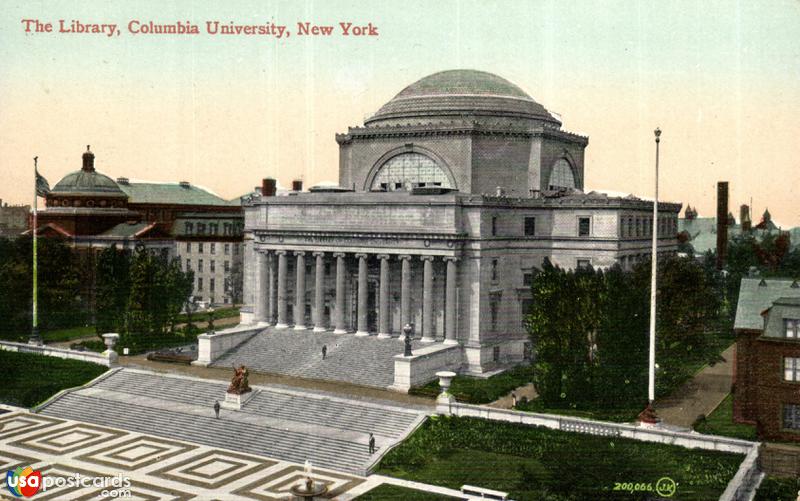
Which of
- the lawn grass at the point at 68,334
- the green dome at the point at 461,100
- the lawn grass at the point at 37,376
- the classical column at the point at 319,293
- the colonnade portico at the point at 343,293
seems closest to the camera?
the lawn grass at the point at 37,376

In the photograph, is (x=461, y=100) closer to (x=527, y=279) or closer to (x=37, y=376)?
(x=527, y=279)

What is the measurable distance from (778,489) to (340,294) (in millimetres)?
36988

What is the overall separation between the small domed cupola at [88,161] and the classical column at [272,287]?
42911mm

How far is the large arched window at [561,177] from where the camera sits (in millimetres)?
69719

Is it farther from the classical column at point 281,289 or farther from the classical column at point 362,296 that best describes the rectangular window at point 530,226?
the classical column at point 281,289

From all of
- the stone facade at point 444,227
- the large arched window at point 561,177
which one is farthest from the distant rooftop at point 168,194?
the large arched window at point 561,177

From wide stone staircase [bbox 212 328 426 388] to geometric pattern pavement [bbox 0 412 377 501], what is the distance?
1411 centimetres

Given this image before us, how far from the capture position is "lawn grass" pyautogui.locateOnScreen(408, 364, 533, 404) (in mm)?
48844

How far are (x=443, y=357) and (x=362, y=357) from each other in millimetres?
6292

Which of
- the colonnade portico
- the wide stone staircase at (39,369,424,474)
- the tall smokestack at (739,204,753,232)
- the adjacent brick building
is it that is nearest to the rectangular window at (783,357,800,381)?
the adjacent brick building

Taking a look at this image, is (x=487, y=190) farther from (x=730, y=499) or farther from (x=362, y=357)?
(x=730, y=499)

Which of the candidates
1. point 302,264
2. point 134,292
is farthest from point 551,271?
point 134,292

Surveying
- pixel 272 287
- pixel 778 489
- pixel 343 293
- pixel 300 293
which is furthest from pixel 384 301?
pixel 778 489

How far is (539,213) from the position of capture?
63875 millimetres
